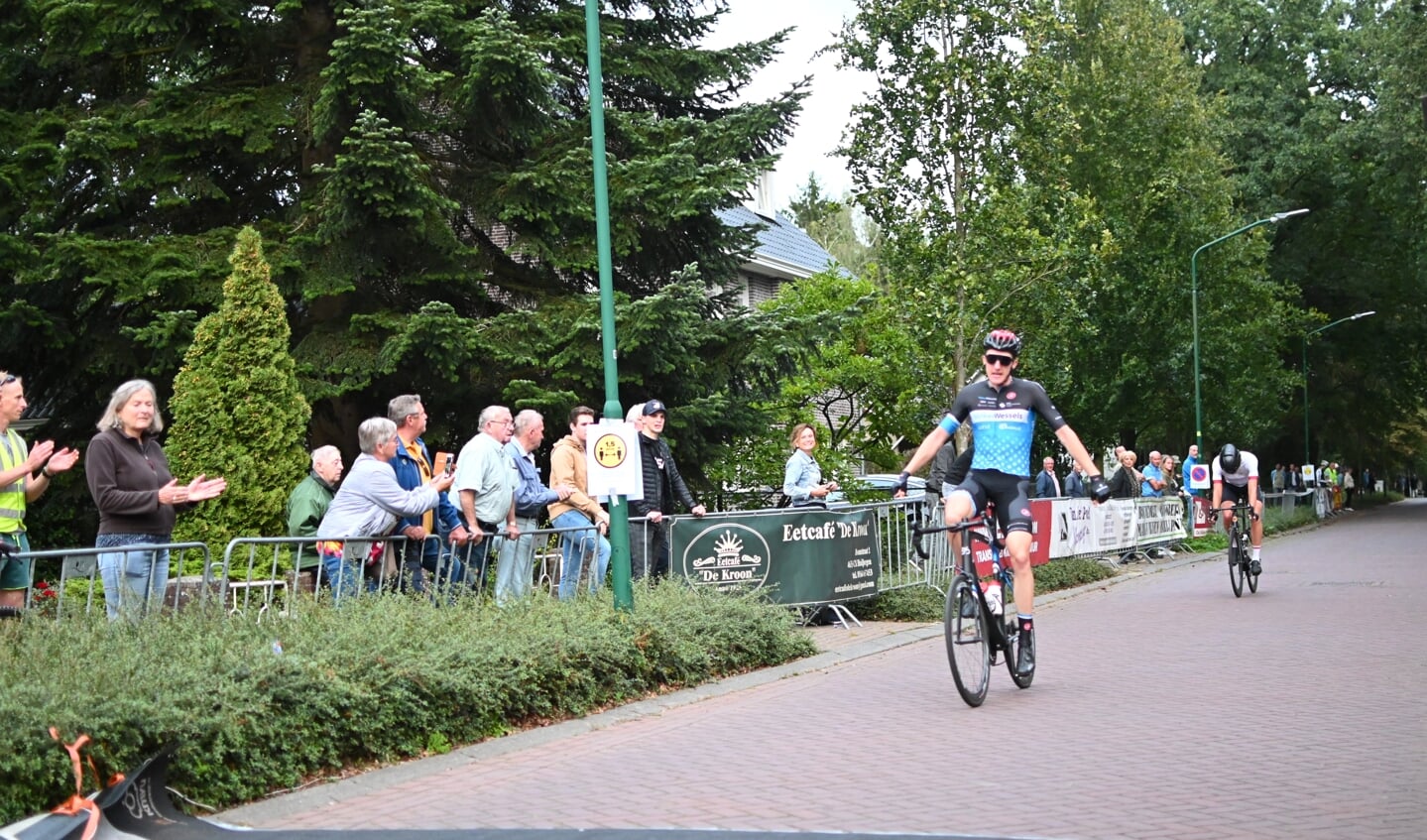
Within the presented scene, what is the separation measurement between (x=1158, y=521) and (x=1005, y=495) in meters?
19.1

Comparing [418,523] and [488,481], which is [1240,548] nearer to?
[488,481]

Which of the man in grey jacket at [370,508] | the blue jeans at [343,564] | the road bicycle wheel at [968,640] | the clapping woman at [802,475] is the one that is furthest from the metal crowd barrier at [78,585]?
the clapping woman at [802,475]

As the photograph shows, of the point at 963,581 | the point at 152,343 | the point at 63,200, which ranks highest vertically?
the point at 63,200

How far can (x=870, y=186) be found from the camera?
28.6m

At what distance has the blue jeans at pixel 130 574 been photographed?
26.2 ft

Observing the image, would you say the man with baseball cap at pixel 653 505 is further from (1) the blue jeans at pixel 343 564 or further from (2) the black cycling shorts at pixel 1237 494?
(2) the black cycling shorts at pixel 1237 494

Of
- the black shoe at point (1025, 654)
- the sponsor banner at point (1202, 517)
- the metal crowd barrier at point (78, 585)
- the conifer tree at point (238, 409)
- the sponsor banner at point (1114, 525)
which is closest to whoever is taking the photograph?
the metal crowd barrier at point (78, 585)

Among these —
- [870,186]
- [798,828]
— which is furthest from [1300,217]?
[798,828]

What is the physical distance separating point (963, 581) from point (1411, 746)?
2612 mm

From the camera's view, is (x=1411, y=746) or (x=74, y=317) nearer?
(x=1411, y=746)

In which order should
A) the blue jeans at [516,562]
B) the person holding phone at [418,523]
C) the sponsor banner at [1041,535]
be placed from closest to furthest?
the person holding phone at [418,523] → the blue jeans at [516,562] → the sponsor banner at [1041,535]

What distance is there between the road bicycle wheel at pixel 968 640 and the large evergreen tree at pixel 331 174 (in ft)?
28.1

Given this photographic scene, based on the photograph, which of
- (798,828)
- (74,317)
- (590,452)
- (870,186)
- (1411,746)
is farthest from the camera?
(870,186)

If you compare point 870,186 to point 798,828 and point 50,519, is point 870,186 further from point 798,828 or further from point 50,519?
point 798,828
